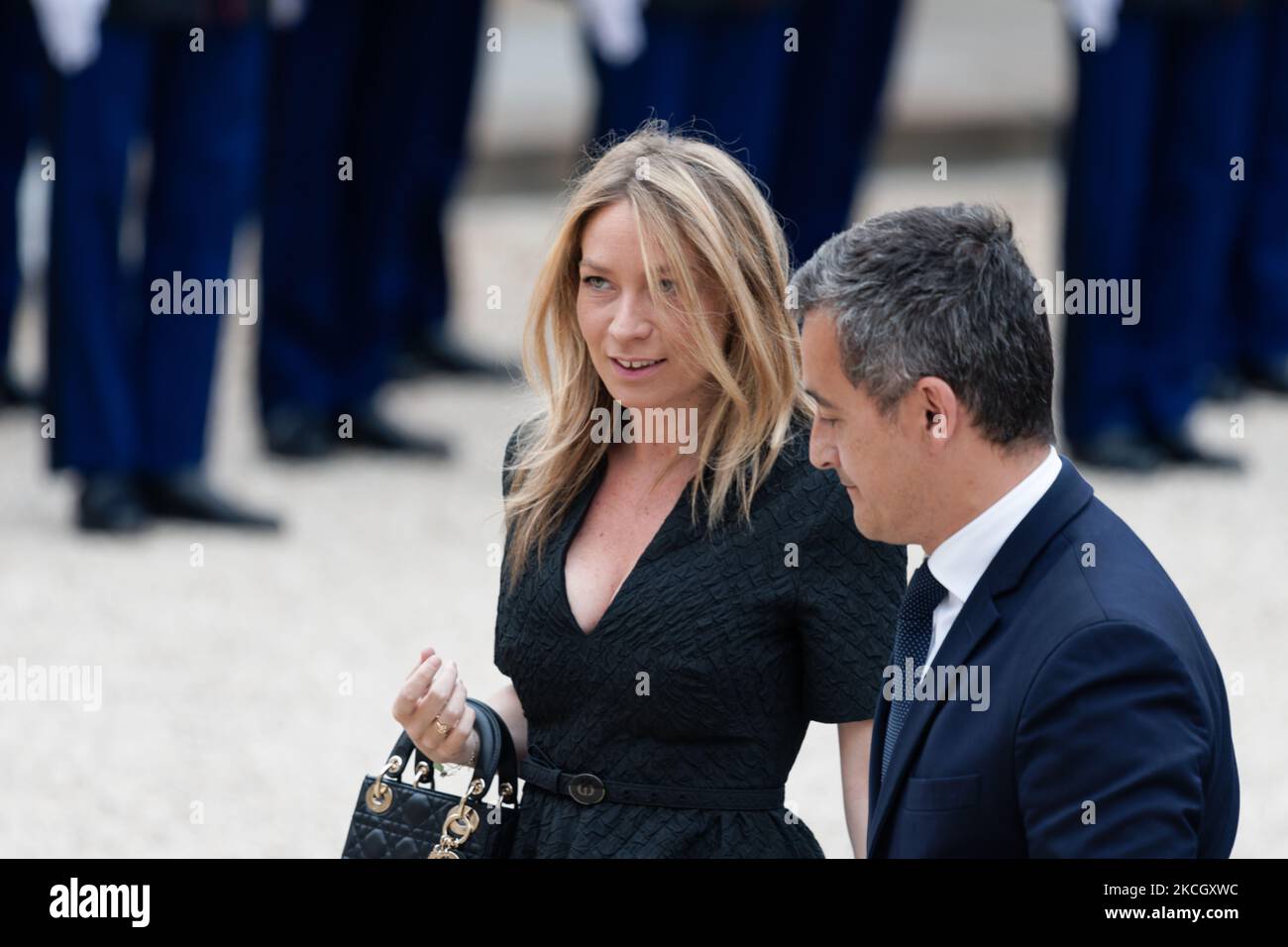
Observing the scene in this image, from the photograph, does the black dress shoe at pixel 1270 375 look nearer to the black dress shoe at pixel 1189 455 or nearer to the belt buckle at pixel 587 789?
the black dress shoe at pixel 1189 455

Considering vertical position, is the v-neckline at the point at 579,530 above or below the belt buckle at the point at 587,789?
above

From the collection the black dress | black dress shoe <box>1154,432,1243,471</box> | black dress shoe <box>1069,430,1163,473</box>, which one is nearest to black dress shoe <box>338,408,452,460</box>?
black dress shoe <box>1069,430,1163,473</box>

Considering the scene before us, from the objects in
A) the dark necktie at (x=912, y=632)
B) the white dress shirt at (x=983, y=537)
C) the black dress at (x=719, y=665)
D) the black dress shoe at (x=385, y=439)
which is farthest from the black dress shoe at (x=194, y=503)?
the white dress shirt at (x=983, y=537)

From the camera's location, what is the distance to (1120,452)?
6.19m

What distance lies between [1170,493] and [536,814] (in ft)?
13.2

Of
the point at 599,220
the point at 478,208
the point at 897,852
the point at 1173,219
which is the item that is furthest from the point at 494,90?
the point at 897,852

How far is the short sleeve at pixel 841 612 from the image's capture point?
2.29 meters

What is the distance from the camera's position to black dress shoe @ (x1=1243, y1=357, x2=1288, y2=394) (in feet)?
23.0

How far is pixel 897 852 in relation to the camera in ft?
6.19

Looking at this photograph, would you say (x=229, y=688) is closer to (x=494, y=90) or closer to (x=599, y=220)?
(x=599, y=220)

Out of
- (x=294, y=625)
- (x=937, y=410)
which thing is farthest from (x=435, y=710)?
(x=294, y=625)

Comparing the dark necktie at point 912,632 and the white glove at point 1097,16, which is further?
the white glove at point 1097,16

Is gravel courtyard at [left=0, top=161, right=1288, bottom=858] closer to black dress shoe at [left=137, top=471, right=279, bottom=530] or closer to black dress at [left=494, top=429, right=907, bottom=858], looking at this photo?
black dress shoe at [left=137, top=471, right=279, bottom=530]

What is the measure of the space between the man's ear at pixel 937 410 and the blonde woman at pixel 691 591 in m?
0.46
